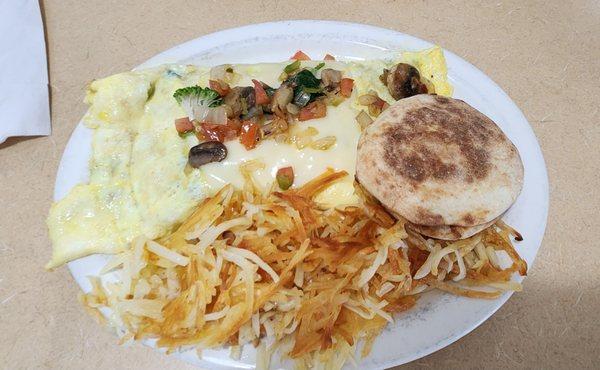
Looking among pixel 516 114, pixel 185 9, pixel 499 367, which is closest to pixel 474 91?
pixel 516 114

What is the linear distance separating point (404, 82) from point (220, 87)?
85 centimetres

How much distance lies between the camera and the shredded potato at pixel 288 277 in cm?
151

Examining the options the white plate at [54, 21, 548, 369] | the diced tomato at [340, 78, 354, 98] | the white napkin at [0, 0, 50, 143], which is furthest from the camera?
the white napkin at [0, 0, 50, 143]

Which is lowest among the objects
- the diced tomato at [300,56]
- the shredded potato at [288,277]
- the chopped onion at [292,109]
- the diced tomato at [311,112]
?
the shredded potato at [288,277]

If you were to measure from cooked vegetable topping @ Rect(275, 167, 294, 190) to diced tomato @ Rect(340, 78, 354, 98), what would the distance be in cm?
48

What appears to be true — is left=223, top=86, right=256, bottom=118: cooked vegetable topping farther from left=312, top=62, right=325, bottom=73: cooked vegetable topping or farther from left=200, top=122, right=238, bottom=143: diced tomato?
left=312, top=62, right=325, bottom=73: cooked vegetable topping

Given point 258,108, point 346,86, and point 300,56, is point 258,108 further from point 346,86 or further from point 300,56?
point 300,56

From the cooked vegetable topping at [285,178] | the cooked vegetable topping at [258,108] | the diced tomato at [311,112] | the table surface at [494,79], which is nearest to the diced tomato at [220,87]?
the cooked vegetable topping at [258,108]

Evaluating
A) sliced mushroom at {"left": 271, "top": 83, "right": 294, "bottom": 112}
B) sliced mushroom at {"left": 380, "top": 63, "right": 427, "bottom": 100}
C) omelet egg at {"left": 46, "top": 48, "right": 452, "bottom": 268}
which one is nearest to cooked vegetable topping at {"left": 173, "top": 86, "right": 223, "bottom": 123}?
omelet egg at {"left": 46, "top": 48, "right": 452, "bottom": 268}

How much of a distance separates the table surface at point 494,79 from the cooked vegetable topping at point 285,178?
82 cm

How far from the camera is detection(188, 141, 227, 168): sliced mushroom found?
5.86 feet

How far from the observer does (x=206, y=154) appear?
179 centimetres

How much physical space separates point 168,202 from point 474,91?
5.05 ft

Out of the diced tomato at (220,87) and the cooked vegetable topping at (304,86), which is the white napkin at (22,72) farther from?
the cooked vegetable topping at (304,86)
